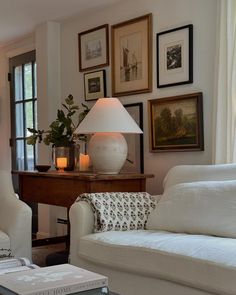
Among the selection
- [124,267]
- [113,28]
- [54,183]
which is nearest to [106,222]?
[124,267]

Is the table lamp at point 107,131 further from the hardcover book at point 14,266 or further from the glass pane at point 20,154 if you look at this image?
the glass pane at point 20,154

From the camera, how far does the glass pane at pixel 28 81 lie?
5.25 m

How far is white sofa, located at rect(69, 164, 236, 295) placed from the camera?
194cm

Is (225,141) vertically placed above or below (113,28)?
below

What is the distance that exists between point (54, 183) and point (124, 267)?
134cm

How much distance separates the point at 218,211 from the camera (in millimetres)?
2439

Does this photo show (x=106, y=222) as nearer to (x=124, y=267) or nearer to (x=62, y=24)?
(x=124, y=267)

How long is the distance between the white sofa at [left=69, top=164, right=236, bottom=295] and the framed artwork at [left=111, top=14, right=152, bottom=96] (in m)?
1.19

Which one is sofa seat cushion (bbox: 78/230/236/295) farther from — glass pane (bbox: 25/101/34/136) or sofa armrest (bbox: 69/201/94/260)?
glass pane (bbox: 25/101/34/136)

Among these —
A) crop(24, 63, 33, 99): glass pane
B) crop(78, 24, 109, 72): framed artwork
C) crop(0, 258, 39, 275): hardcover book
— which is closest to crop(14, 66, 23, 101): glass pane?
crop(24, 63, 33, 99): glass pane

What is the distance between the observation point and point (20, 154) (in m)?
5.43

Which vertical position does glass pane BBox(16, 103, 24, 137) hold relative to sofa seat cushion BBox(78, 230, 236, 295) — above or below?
above

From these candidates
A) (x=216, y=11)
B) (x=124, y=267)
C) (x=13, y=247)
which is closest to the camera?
(x=124, y=267)

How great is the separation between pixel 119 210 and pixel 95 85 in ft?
6.05
